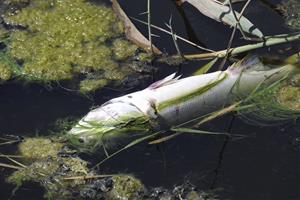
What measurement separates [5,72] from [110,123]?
0.58 metres

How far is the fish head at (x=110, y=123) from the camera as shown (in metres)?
2.27

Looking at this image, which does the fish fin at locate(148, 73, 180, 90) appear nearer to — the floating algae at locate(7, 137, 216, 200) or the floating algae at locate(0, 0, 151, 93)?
the floating algae at locate(0, 0, 151, 93)

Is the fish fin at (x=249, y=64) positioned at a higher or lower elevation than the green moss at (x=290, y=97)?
higher

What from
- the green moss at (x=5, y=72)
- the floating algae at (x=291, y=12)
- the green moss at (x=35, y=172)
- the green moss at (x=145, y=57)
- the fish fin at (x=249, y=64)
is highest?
the floating algae at (x=291, y=12)

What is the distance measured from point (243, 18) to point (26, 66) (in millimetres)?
920

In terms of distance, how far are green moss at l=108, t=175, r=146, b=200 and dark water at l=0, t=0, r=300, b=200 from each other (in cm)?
3

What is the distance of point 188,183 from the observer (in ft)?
7.19

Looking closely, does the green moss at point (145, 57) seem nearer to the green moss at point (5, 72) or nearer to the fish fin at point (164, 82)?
the fish fin at point (164, 82)

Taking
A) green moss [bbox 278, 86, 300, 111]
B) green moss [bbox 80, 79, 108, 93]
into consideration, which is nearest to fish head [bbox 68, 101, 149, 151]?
green moss [bbox 80, 79, 108, 93]

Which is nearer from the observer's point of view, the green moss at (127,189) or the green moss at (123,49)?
the green moss at (127,189)

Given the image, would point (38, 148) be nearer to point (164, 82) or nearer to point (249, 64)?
point (164, 82)

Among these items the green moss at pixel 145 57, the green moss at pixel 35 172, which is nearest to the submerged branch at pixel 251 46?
the green moss at pixel 145 57

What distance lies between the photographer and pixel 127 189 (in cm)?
220

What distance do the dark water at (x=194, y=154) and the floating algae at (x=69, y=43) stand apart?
107mm
